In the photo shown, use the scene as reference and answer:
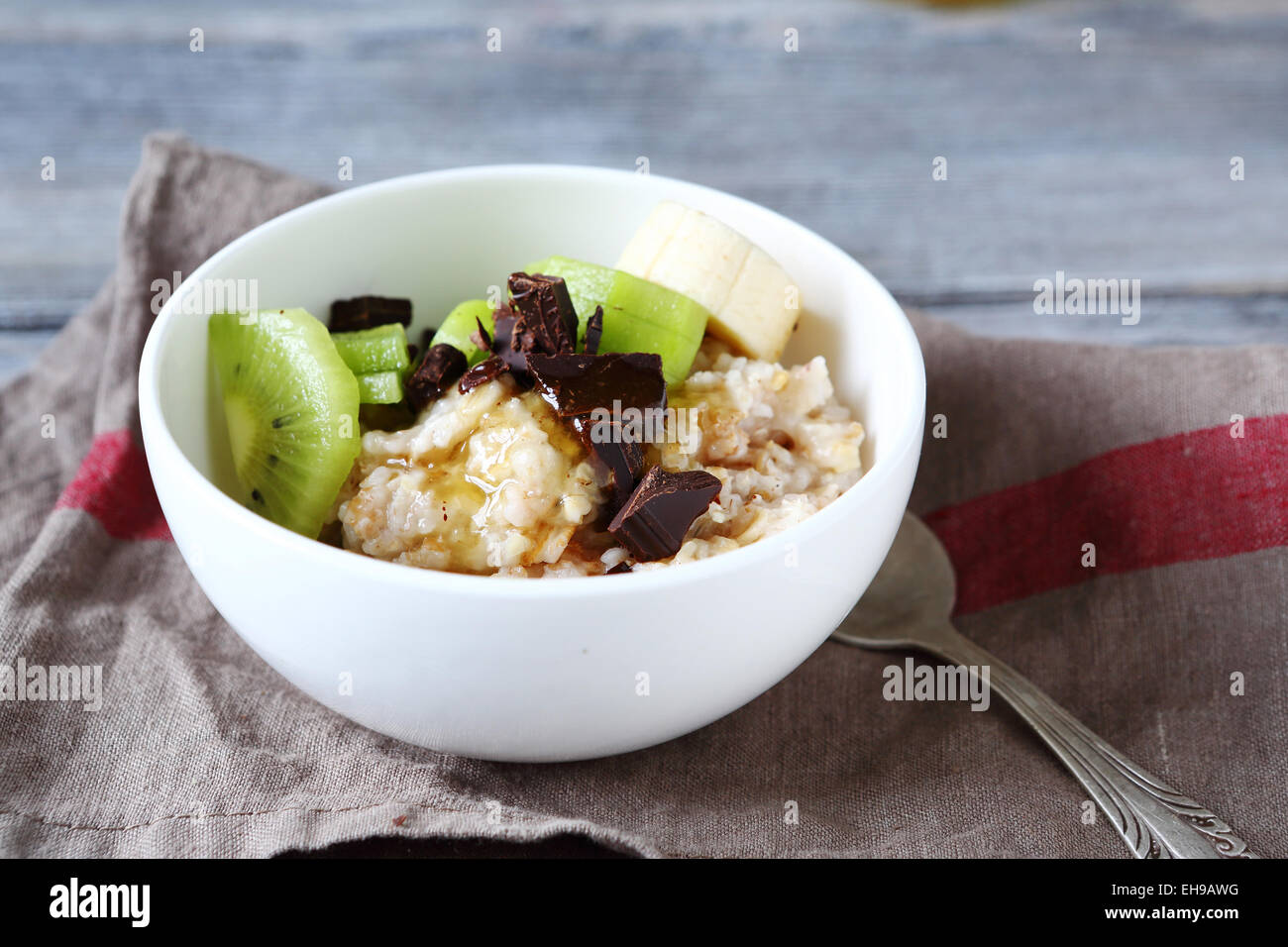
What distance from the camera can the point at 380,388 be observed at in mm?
2041

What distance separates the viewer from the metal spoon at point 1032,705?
72.3 inches

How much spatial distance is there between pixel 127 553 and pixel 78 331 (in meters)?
0.83

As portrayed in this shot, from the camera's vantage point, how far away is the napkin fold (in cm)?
181

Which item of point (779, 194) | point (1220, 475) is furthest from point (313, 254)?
point (779, 194)

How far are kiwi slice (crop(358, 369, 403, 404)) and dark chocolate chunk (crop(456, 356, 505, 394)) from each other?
0.16m

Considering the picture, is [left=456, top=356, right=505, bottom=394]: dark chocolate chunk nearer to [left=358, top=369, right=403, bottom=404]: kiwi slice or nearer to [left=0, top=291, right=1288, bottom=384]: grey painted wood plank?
[left=358, top=369, right=403, bottom=404]: kiwi slice

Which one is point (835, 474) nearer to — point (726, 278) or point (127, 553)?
point (726, 278)

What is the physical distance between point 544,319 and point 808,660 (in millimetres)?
816

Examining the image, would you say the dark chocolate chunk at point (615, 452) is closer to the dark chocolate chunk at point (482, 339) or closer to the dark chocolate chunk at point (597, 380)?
the dark chocolate chunk at point (597, 380)

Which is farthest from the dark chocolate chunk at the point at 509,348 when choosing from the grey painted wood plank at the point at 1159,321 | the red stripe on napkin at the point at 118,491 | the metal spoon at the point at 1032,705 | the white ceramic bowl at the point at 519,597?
the grey painted wood plank at the point at 1159,321

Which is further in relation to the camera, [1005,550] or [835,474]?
[1005,550]

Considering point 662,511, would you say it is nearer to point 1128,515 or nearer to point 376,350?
point 376,350

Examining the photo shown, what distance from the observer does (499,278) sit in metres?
2.47
